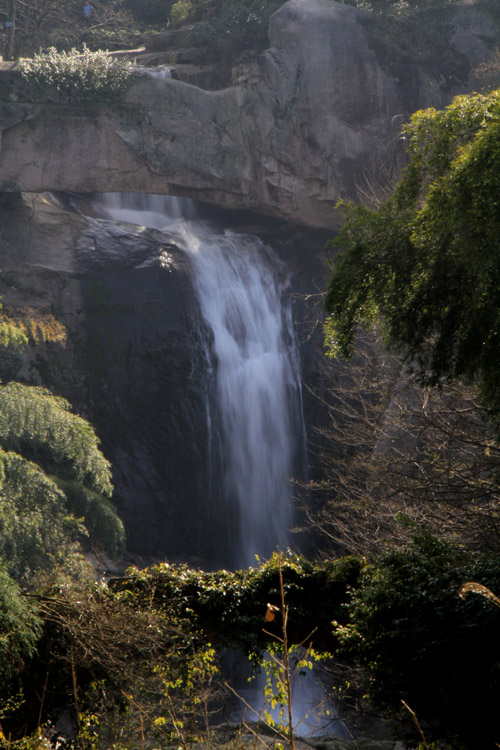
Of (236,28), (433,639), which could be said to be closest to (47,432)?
(433,639)

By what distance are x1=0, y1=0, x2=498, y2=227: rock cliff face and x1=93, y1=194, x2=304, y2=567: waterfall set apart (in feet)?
7.14

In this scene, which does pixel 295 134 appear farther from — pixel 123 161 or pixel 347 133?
pixel 123 161

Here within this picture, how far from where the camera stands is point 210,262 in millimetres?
23828

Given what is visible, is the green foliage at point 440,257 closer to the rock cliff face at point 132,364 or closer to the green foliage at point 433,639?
the green foliage at point 433,639

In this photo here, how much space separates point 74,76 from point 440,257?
1780 centimetres

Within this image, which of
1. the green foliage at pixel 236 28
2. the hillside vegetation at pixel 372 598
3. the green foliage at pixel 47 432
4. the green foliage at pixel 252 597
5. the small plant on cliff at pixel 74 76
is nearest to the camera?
the hillside vegetation at pixel 372 598

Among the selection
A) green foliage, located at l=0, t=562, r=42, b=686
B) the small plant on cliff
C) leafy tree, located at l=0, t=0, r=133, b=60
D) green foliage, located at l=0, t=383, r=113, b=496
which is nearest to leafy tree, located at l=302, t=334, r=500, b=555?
green foliage, located at l=0, t=562, r=42, b=686

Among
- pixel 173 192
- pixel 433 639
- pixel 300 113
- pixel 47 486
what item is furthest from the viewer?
pixel 300 113

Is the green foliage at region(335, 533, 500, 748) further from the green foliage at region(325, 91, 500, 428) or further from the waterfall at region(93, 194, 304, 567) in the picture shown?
the waterfall at region(93, 194, 304, 567)

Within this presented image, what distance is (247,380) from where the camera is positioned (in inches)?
899

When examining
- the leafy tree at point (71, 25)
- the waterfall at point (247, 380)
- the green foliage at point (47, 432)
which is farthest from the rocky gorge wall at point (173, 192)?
the leafy tree at point (71, 25)

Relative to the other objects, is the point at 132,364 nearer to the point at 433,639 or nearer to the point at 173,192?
the point at 173,192

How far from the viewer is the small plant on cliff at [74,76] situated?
21812 millimetres

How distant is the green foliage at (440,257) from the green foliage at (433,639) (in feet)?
7.60
